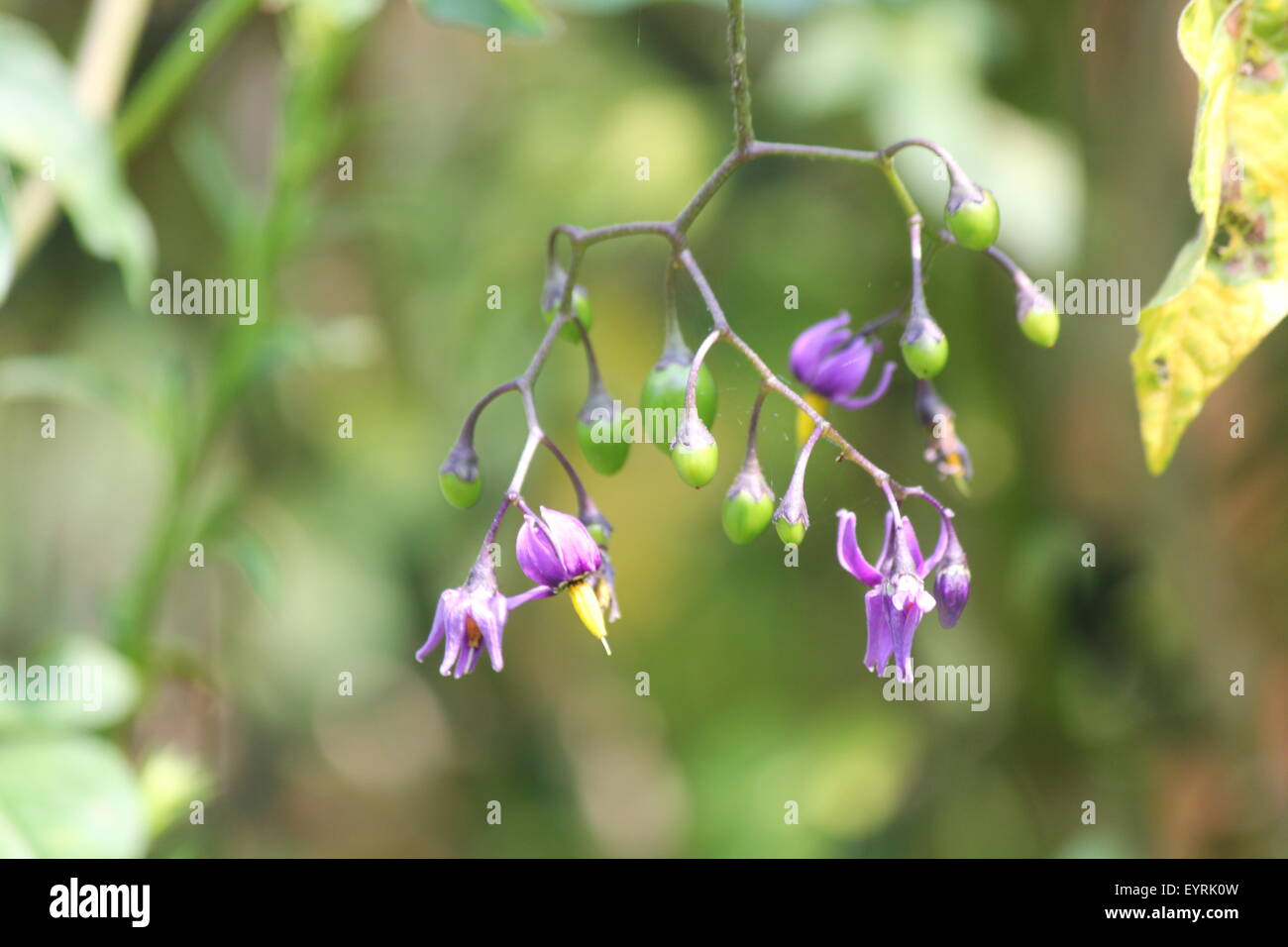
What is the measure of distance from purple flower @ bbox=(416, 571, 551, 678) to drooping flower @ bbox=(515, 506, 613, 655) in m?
0.01

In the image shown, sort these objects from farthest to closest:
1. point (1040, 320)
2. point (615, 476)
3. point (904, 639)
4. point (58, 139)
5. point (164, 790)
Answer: point (615, 476)
point (164, 790)
point (58, 139)
point (1040, 320)
point (904, 639)

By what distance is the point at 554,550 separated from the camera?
0.83m

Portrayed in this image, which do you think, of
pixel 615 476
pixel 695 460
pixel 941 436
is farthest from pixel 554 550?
pixel 615 476

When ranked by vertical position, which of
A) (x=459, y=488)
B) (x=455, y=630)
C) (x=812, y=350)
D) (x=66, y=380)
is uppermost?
(x=66, y=380)

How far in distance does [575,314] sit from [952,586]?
0.31 m

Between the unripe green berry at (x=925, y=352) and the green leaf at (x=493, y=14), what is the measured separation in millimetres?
368

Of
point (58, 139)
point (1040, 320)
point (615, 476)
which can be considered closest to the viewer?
point (1040, 320)

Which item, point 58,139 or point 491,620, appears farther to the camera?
point 58,139

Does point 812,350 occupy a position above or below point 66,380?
below

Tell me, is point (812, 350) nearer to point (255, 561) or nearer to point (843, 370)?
point (843, 370)

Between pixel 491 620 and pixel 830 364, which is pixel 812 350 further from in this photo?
pixel 491 620

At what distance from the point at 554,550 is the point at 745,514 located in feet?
0.41
